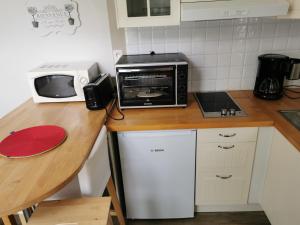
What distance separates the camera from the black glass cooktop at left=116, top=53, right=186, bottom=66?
154 centimetres

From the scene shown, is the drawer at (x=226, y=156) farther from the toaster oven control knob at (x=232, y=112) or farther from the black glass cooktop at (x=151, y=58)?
the black glass cooktop at (x=151, y=58)

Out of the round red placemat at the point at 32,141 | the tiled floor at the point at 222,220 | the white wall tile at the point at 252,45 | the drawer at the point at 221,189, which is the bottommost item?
the tiled floor at the point at 222,220

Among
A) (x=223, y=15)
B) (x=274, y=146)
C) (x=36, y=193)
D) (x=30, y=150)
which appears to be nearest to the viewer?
(x=36, y=193)

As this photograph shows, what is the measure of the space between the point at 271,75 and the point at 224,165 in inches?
27.2

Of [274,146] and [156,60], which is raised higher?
[156,60]

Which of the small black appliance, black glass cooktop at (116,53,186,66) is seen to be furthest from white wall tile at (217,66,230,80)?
the small black appliance

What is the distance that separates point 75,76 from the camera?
165 centimetres

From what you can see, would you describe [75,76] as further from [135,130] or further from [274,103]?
[274,103]

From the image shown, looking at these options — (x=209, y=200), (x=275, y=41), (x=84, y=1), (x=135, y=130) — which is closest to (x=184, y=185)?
(x=209, y=200)

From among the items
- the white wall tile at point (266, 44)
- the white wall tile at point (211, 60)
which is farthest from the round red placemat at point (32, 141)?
the white wall tile at point (266, 44)

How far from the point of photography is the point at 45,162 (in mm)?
1057

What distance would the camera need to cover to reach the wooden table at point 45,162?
0.88 meters

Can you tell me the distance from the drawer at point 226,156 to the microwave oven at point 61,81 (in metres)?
0.91

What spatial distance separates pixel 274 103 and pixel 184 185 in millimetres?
836
